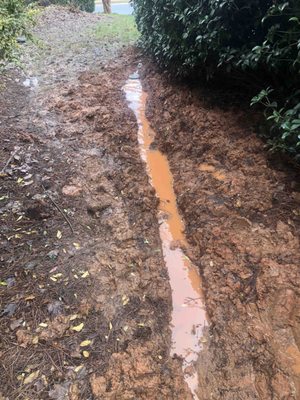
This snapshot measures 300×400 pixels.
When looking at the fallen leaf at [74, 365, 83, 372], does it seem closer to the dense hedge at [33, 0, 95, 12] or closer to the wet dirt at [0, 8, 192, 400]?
the wet dirt at [0, 8, 192, 400]

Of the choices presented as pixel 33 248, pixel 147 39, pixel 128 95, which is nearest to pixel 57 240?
pixel 33 248

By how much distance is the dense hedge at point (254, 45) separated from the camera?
10.3 feet

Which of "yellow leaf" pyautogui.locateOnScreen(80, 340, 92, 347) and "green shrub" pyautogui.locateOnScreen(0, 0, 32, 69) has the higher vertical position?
"green shrub" pyautogui.locateOnScreen(0, 0, 32, 69)

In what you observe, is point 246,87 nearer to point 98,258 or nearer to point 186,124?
point 186,124

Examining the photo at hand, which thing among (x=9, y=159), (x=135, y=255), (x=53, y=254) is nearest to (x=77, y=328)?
(x=53, y=254)

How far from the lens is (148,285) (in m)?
3.11

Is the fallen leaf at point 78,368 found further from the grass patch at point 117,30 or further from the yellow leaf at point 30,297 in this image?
the grass patch at point 117,30

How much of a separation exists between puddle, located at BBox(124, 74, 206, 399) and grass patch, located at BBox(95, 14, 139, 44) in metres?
5.38

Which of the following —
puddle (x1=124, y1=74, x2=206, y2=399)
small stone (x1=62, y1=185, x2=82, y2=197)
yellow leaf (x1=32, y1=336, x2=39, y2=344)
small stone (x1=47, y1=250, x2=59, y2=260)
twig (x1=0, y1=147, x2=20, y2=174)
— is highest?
twig (x1=0, y1=147, x2=20, y2=174)

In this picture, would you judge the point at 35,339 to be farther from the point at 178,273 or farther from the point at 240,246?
the point at 240,246

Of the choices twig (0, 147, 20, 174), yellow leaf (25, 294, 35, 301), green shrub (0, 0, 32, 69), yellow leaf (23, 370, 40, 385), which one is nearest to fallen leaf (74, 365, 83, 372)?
yellow leaf (23, 370, 40, 385)

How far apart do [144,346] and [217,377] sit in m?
0.61

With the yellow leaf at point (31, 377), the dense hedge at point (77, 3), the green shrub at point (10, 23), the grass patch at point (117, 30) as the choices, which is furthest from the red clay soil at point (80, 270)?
the dense hedge at point (77, 3)

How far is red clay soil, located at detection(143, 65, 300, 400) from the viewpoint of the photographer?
Answer: 2484mm
